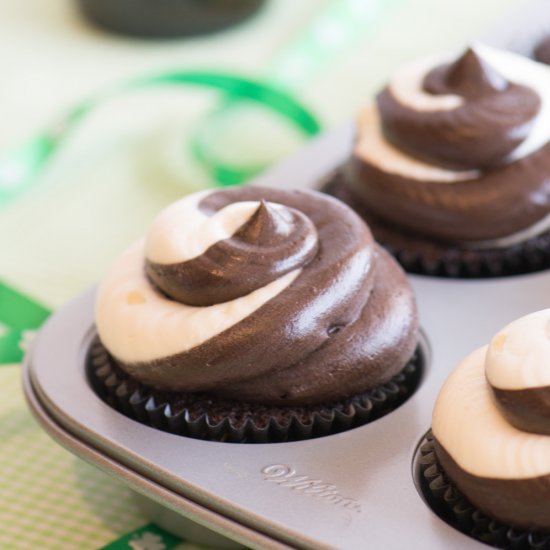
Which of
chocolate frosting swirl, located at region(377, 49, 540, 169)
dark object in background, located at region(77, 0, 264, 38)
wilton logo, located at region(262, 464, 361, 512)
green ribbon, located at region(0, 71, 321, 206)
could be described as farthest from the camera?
dark object in background, located at region(77, 0, 264, 38)

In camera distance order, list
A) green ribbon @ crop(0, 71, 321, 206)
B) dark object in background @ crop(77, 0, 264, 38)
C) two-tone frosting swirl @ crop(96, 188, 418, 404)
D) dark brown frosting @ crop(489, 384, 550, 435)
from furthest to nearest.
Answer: dark object in background @ crop(77, 0, 264, 38) → green ribbon @ crop(0, 71, 321, 206) → two-tone frosting swirl @ crop(96, 188, 418, 404) → dark brown frosting @ crop(489, 384, 550, 435)

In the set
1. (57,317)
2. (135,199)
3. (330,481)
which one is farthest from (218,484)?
(135,199)

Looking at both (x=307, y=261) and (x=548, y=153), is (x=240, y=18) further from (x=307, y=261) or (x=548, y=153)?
(x=307, y=261)

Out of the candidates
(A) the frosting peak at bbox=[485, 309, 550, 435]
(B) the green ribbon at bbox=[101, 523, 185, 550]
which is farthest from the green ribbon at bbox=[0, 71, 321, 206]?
(A) the frosting peak at bbox=[485, 309, 550, 435]

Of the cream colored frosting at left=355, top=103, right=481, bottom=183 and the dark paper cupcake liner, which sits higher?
the cream colored frosting at left=355, top=103, right=481, bottom=183

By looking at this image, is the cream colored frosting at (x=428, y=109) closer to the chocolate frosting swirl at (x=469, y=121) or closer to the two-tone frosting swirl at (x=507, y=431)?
the chocolate frosting swirl at (x=469, y=121)

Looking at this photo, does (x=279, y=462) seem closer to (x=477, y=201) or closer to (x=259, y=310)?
(x=259, y=310)

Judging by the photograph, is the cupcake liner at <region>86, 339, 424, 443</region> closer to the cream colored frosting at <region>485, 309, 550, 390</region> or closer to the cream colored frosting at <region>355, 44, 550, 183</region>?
the cream colored frosting at <region>485, 309, 550, 390</region>

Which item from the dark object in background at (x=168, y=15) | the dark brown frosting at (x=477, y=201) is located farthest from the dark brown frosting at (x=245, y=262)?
the dark object in background at (x=168, y=15)
